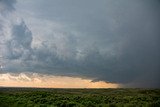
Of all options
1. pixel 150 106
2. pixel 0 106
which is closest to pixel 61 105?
pixel 0 106

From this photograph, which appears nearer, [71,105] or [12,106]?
[12,106]

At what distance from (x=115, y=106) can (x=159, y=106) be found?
6.31 m

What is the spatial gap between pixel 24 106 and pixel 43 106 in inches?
99.4

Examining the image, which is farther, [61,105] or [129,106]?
[61,105]

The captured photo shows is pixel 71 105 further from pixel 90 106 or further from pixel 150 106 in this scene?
pixel 150 106

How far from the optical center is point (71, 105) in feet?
148

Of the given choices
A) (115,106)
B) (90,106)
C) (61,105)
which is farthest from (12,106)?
(115,106)

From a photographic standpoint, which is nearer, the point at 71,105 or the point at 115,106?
the point at 115,106

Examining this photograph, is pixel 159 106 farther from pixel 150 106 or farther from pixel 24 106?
pixel 24 106

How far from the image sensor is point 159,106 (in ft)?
141

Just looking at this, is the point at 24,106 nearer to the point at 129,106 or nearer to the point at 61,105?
the point at 61,105

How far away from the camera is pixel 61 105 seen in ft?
147

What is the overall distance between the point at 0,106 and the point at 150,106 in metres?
19.4

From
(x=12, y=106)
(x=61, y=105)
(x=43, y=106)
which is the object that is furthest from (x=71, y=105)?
(x=12, y=106)
